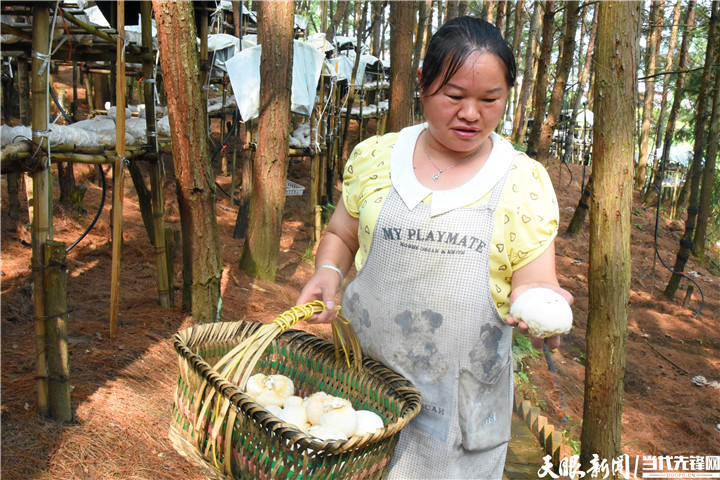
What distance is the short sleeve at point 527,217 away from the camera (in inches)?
61.2

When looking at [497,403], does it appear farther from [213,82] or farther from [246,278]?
[213,82]

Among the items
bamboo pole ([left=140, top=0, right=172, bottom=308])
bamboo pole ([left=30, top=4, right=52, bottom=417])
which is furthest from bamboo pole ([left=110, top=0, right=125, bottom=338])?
bamboo pole ([left=140, top=0, right=172, bottom=308])

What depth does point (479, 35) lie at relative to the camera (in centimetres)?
153

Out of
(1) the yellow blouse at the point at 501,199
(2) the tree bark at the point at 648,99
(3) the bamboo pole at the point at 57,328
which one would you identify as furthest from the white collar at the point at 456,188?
(2) the tree bark at the point at 648,99

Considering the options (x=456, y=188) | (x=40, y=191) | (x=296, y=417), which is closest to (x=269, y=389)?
(x=296, y=417)

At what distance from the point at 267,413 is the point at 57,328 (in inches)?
79.7

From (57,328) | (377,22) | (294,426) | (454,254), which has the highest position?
(377,22)

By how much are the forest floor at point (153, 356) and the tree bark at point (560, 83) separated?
220cm

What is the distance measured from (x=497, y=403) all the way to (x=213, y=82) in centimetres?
890

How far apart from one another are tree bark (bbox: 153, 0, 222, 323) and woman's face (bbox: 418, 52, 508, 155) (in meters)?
2.38

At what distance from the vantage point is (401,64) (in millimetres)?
6793

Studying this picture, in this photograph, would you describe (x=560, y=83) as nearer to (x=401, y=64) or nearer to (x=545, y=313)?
(x=401, y=64)

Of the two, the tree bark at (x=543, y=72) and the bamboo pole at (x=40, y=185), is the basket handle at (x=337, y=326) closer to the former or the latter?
the bamboo pole at (x=40, y=185)

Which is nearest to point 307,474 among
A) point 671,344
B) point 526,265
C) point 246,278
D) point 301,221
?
point 526,265
